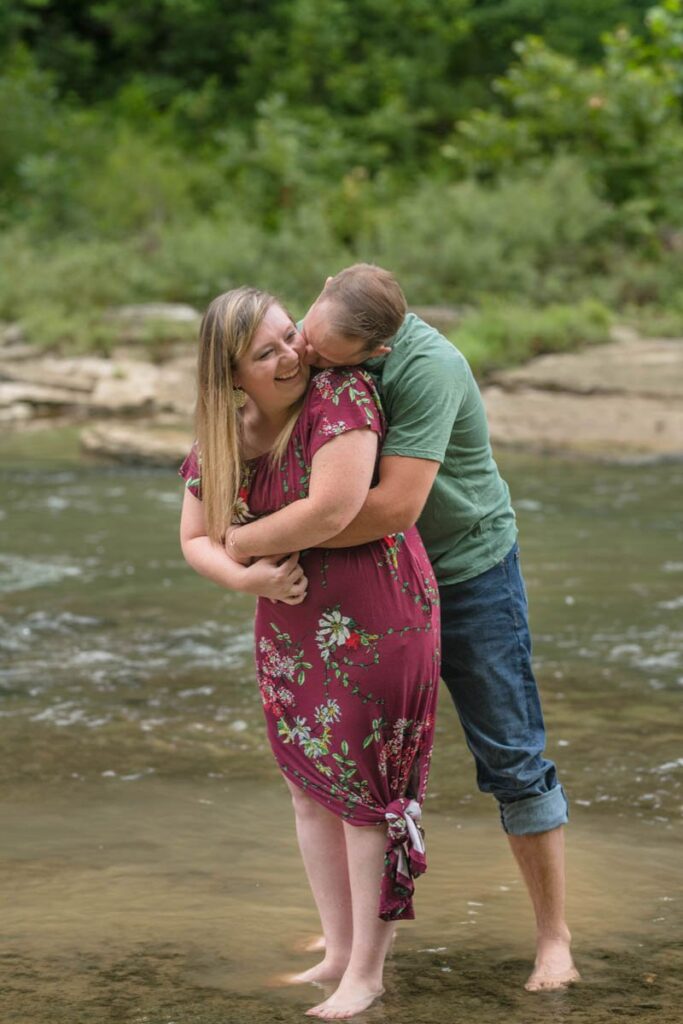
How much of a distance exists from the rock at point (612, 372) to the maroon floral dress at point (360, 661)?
1002 centimetres

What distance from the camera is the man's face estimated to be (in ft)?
9.40

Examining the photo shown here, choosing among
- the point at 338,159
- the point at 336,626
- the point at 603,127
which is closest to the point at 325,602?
the point at 336,626

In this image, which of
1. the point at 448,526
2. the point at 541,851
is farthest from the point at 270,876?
the point at 448,526

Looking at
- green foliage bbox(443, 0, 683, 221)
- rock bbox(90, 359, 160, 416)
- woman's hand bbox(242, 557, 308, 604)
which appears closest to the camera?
woman's hand bbox(242, 557, 308, 604)

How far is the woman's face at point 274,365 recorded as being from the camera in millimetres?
2924

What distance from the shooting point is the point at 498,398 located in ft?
43.5

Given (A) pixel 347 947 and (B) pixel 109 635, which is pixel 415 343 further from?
(B) pixel 109 635

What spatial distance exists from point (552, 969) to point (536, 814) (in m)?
0.35

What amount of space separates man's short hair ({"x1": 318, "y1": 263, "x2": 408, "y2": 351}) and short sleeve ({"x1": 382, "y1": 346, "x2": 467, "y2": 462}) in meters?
0.10

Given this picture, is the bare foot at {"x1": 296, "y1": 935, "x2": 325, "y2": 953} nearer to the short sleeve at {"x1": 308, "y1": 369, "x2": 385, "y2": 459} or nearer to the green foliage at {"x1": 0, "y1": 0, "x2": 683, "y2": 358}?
the short sleeve at {"x1": 308, "y1": 369, "x2": 385, "y2": 459}

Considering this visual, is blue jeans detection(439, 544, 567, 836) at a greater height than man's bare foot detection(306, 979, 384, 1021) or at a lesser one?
greater

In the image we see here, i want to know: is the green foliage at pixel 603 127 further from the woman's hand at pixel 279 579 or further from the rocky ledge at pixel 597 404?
the woman's hand at pixel 279 579

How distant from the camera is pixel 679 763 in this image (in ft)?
15.7

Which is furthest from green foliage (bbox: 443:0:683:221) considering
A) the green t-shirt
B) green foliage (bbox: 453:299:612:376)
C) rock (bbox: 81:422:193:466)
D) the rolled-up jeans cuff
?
the rolled-up jeans cuff
